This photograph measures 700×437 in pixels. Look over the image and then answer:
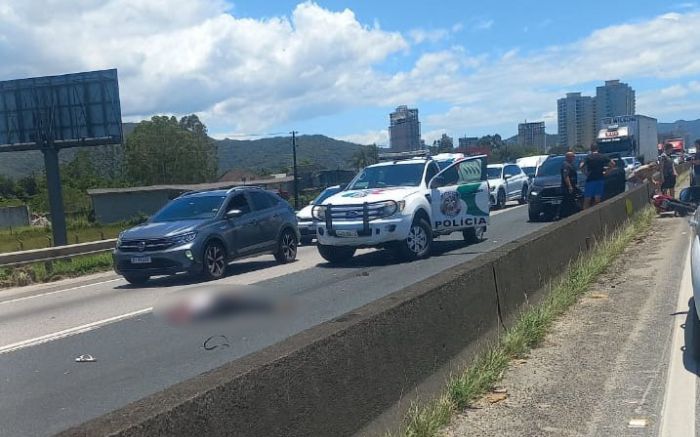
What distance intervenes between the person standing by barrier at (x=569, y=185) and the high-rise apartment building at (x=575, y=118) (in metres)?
74.4

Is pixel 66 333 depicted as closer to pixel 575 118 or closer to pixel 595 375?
pixel 595 375

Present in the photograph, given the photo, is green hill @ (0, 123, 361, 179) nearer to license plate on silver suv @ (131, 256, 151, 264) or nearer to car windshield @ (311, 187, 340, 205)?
car windshield @ (311, 187, 340, 205)

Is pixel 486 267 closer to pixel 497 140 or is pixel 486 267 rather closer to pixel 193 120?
pixel 497 140

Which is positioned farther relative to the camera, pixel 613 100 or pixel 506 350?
pixel 613 100

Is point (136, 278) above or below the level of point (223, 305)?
below

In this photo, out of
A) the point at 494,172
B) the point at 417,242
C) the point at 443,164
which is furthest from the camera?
the point at 494,172

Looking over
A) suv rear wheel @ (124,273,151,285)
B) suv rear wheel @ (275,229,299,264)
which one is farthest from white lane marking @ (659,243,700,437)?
suv rear wheel @ (275,229,299,264)

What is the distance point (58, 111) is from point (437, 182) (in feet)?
62.9

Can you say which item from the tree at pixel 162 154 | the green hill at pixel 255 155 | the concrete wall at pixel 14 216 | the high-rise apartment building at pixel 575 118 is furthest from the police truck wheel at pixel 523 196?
the tree at pixel 162 154

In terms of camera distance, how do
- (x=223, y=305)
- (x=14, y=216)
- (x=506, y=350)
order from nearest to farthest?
(x=223, y=305), (x=506, y=350), (x=14, y=216)

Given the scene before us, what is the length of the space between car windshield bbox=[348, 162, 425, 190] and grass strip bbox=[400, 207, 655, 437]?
4.39 meters

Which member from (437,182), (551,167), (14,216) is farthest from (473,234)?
(14,216)

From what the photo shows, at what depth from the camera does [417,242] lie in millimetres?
15516

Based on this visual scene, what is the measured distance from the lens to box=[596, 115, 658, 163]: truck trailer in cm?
4862
